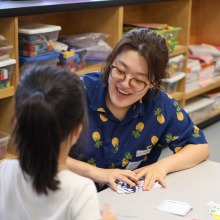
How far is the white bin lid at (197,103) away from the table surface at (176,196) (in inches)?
75.4

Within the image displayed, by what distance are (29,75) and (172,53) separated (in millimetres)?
2218

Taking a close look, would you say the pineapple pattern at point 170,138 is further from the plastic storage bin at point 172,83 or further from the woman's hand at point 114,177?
the plastic storage bin at point 172,83

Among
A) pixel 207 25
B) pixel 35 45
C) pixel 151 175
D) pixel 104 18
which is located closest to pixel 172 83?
pixel 104 18

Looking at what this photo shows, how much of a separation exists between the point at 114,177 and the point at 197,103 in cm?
228

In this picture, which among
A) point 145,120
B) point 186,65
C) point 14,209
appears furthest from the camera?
point 186,65

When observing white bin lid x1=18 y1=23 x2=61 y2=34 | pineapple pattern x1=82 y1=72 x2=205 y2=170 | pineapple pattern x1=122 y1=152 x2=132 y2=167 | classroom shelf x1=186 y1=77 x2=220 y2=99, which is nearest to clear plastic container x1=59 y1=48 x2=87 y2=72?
white bin lid x1=18 y1=23 x2=61 y2=34

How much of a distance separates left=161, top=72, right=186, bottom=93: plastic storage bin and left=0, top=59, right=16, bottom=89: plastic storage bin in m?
1.32

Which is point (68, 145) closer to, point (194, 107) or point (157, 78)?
point (157, 78)

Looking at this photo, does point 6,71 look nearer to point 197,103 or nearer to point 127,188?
point 127,188

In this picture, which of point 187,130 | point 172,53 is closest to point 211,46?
point 172,53

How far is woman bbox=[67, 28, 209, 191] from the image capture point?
142 cm

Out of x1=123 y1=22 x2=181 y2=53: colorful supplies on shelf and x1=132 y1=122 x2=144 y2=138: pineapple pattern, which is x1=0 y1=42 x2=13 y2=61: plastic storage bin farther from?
x1=123 y1=22 x2=181 y2=53: colorful supplies on shelf

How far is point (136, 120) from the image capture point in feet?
5.13

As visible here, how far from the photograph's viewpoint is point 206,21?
3.79 m
